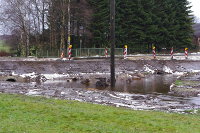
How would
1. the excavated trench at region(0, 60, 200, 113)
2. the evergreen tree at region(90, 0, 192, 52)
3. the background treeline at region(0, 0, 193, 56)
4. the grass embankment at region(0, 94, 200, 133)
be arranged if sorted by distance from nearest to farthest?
the grass embankment at region(0, 94, 200, 133), the excavated trench at region(0, 60, 200, 113), the background treeline at region(0, 0, 193, 56), the evergreen tree at region(90, 0, 192, 52)

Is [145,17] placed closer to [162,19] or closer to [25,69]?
[162,19]

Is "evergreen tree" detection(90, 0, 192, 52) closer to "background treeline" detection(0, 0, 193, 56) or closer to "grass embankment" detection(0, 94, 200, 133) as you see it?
"background treeline" detection(0, 0, 193, 56)

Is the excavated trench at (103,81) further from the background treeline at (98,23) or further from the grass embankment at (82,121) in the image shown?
the background treeline at (98,23)

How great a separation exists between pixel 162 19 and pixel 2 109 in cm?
5298

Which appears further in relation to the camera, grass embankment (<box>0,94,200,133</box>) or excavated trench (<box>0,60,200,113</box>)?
excavated trench (<box>0,60,200,113</box>)

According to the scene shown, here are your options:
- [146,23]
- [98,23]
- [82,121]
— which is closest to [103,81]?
[82,121]

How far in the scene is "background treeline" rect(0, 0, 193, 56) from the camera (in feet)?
173

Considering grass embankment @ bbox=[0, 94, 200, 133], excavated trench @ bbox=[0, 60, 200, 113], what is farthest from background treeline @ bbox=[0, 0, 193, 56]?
grass embankment @ bbox=[0, 94, 200, 133]

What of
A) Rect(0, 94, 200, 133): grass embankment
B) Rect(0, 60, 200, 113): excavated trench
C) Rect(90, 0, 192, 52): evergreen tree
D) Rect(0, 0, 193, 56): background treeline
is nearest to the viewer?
Rect(0, 94, 200, 133): grass embankment

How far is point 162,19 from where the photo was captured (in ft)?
200

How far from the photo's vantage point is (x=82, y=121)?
9.32 m

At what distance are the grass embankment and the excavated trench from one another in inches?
116

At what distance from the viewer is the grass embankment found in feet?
27.1

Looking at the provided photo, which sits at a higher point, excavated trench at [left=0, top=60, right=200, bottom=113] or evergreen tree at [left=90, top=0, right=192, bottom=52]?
evergreen tree at [left=90, top=0, right=192, bottom=52]
